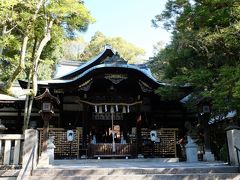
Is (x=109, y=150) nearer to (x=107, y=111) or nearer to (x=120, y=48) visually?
(x=107, y=111)

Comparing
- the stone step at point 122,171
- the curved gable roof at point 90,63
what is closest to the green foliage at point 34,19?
the stone step at point 122,171

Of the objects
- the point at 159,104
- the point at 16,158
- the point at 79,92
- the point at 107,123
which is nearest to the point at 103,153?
the point at 107,123

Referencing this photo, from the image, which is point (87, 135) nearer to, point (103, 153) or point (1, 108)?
point (103, 153)

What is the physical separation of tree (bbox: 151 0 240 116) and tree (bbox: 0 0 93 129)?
3903mm

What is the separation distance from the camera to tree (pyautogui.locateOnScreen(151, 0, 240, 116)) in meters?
9.58

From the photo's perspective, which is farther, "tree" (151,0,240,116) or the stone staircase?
"tree" (151,0,240,116)

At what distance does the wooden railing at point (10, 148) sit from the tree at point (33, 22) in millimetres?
1223

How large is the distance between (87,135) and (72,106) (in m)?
2.57

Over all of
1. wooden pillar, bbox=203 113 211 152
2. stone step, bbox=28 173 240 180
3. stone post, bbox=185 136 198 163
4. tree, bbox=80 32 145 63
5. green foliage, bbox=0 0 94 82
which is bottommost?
stone step, bbox=28 173 240 180

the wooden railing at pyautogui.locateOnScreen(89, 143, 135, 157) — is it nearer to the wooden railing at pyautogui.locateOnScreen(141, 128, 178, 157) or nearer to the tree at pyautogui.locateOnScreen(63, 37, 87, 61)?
the wooden railing at pyautogui.locateOnScreen(141, 128, 178, 157)

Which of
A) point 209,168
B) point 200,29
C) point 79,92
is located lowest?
point 209,168

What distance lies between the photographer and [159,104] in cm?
1686

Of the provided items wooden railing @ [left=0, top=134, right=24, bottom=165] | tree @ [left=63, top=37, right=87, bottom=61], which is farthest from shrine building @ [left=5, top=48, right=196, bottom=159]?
tree @ [left=63, top=37, right=87, bottom=61]

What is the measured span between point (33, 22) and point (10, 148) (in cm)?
407
